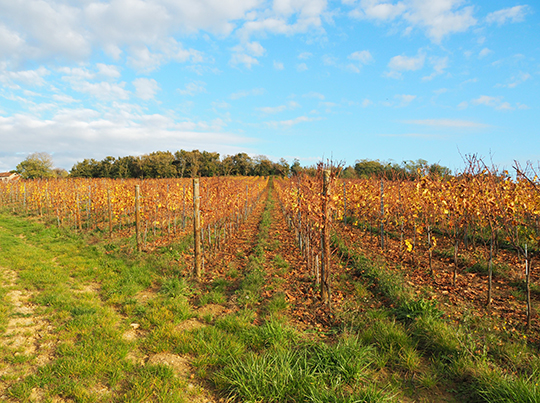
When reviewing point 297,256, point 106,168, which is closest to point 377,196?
point 297,256

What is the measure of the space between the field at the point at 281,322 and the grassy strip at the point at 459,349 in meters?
0.02

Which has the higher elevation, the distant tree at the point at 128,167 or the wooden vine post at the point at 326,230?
the distant tree at the point at 128,167

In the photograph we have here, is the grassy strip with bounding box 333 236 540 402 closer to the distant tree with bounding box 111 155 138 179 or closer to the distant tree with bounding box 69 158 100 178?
the distant tree with bounding box 111 155 138 179

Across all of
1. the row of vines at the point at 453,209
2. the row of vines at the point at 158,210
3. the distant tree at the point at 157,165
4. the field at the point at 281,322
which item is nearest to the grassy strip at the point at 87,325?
the field at the point at 281,322

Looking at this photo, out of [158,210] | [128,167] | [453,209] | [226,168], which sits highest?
[128,167]

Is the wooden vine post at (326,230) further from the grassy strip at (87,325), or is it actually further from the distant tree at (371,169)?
the distant tree at (371,169)

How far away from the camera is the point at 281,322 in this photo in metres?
4.37

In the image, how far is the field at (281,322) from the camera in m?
3.07

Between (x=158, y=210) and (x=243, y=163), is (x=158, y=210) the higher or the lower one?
the lower one

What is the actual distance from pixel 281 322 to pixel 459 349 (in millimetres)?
2497

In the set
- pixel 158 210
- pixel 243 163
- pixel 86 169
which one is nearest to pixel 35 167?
pixel 86 169

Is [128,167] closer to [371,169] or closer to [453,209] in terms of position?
[371,169]

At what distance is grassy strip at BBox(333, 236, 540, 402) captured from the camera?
288 centimetres

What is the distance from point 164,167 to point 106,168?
15881 millimetres
